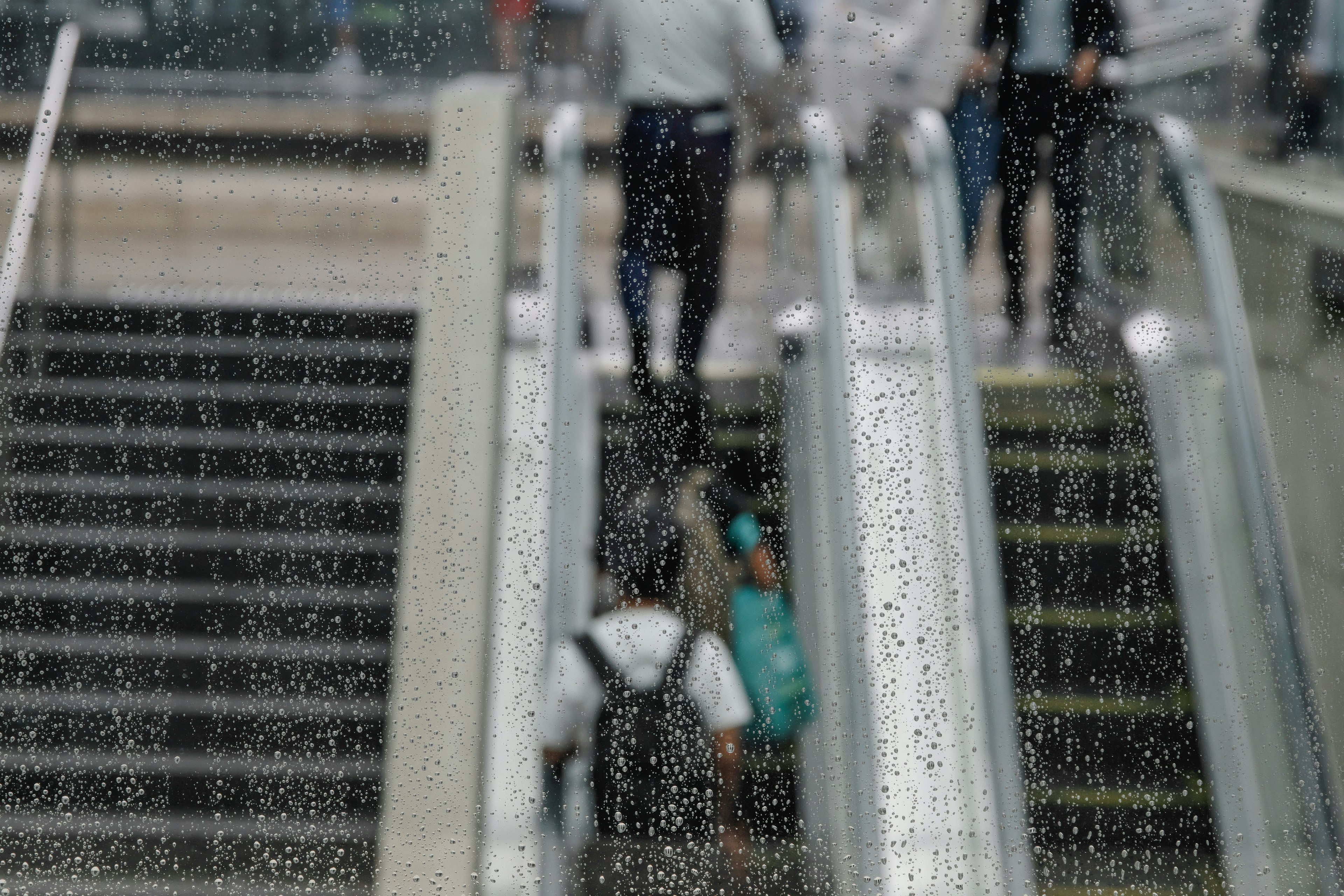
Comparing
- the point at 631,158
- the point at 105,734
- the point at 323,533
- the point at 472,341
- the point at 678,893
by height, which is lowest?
the point at 678,893

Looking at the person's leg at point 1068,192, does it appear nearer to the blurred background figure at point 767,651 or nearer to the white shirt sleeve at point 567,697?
the blurred background figure at point 767,651

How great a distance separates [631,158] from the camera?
1051 millimetres

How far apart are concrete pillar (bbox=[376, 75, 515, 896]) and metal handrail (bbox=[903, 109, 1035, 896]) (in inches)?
16.5

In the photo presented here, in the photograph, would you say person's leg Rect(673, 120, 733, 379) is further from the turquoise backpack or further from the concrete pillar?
the turquoise backpack

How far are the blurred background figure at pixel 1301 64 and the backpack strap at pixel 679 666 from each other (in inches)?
31.1

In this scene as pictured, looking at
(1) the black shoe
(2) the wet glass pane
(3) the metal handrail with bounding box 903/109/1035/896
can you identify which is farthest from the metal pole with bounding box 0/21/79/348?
(3) the metal handrail with bounding box 903/109/1035/896

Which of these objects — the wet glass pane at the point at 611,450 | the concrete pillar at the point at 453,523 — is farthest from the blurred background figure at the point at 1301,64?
the concrete pillar at the point at 453,523

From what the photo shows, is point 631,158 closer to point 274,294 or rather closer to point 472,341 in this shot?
point 472,341

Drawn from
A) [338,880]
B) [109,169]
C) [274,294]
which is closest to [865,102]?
[274,294]

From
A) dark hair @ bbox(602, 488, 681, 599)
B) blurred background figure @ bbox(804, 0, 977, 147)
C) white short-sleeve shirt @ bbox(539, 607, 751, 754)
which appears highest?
blurred background figure @ bbox(804, 0, 977, 147)

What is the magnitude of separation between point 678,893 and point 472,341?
0.60 m

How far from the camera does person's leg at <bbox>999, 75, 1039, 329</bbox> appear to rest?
1065 mm

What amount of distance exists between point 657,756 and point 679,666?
0.09 metres

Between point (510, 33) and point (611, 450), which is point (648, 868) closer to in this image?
point (611, 450)
